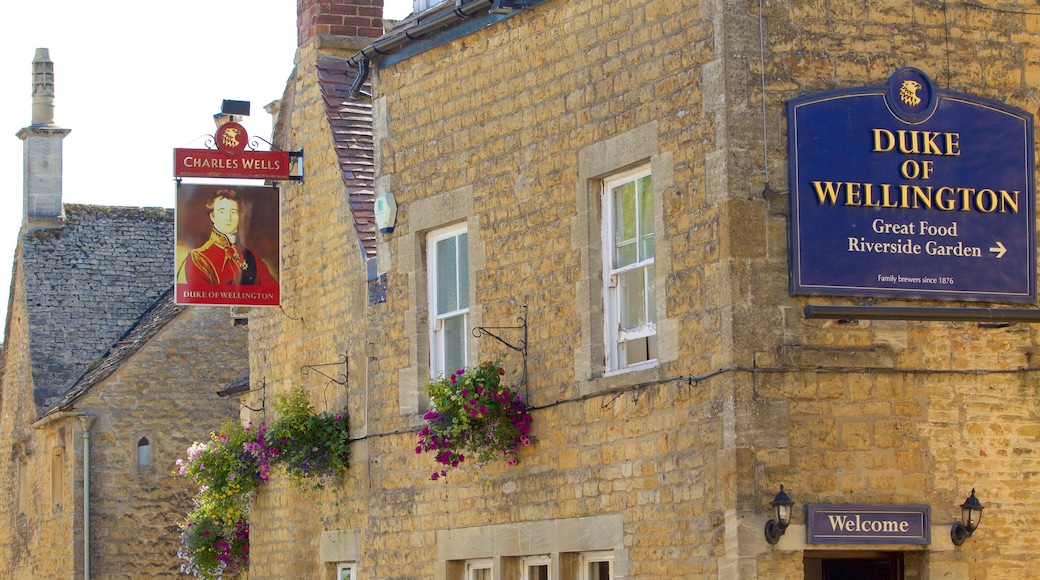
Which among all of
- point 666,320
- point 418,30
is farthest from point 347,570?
point 666,320

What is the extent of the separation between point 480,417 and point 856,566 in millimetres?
3120

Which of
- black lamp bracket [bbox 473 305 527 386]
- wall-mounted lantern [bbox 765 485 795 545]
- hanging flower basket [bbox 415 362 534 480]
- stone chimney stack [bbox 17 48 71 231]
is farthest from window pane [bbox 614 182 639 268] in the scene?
stone chimney stack [bbox 17 48 71 231]

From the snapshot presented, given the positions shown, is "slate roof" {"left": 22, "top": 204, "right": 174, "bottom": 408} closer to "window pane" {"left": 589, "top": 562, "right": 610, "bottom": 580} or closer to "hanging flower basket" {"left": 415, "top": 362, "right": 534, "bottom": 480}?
"hanging flower basket" {"left": 415, "top": 362, "right": 534, "bottom": 480}

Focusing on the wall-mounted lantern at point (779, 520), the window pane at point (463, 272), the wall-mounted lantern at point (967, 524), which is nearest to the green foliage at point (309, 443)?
the window pane at point (463, 272)

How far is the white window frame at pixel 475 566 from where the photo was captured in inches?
565

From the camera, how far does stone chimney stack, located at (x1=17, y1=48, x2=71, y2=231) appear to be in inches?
1310

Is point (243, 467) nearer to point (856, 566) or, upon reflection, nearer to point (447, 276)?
point (447, 276)

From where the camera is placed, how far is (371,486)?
16.1 m

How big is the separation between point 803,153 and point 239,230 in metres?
8.41

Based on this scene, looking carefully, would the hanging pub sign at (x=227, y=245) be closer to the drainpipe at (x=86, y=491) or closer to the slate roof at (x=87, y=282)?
the drainpipe at (x=86, y=491)

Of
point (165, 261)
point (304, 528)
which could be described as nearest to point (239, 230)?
point (304, 528)

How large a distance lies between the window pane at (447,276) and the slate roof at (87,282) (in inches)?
682

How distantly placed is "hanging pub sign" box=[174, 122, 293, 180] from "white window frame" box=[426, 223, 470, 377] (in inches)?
153

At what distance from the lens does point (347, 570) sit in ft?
58.3
